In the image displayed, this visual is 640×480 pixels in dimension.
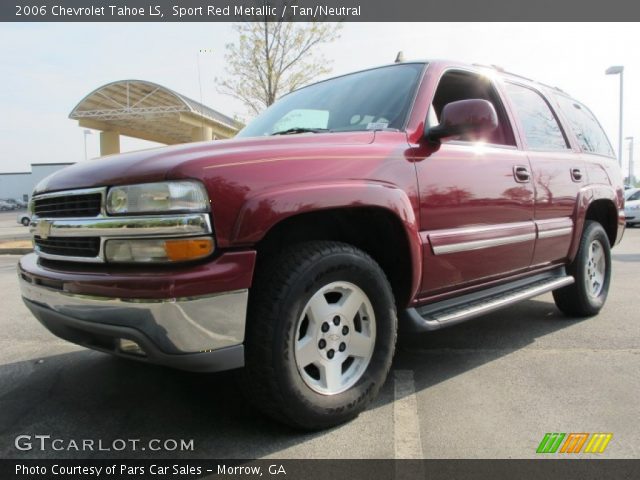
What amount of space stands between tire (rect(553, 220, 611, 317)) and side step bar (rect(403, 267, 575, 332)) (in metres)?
0.32

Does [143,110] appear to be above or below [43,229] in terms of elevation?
above

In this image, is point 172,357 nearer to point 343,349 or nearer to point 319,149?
point 343,349

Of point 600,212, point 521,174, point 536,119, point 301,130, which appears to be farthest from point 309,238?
point 600,212

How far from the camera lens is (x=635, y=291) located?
5.51 m

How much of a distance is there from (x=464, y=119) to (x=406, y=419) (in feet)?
5.18

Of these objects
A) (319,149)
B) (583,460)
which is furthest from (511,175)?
(583,460)

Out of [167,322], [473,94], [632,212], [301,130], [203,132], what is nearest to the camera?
[167,322]

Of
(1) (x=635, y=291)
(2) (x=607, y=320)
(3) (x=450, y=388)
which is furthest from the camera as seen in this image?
(1) (x=635, y=291)

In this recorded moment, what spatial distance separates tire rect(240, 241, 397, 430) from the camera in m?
2.11

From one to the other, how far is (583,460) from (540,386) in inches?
30.6

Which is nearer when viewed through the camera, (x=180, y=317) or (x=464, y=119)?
(x=180, y=317)

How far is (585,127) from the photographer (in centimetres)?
475

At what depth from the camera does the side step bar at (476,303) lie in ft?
8.98

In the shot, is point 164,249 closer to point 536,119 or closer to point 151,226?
point 151,226
